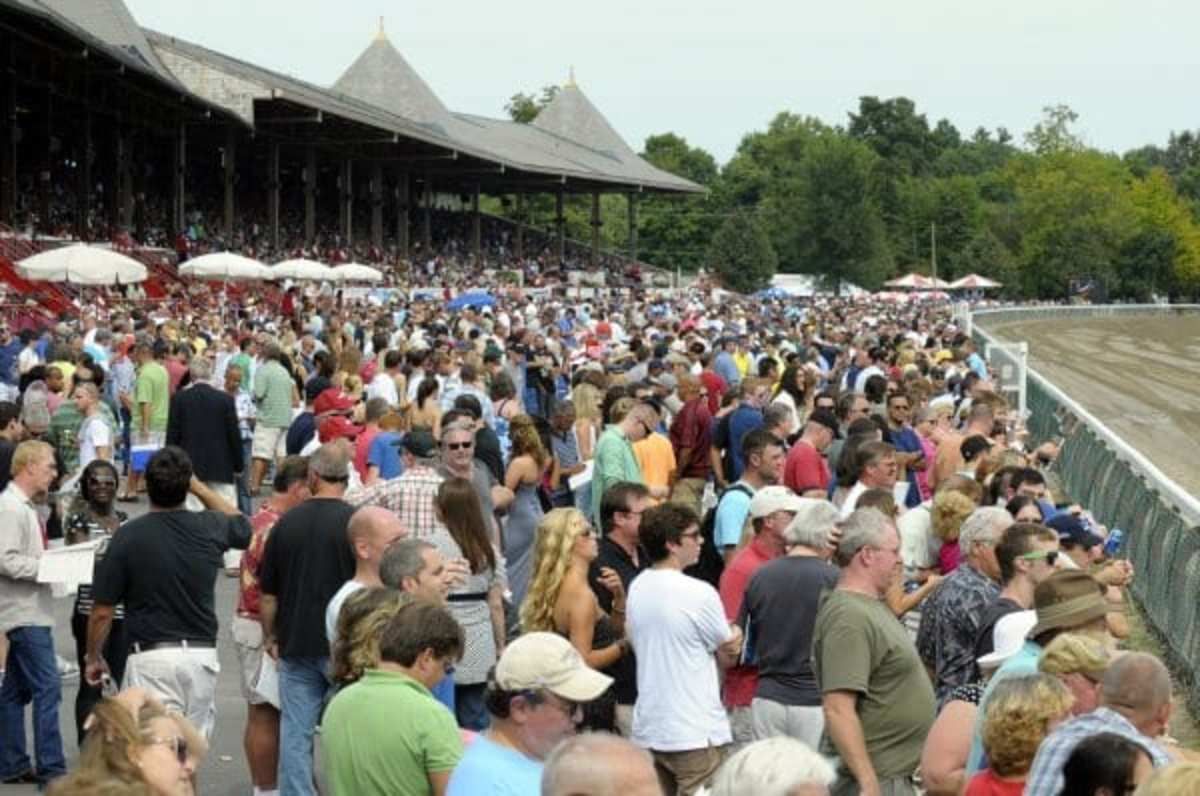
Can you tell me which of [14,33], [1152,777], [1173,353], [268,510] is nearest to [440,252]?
[1173,353]

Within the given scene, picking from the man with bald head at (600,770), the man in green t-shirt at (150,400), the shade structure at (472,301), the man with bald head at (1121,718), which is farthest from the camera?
the shade structure at (472,301)

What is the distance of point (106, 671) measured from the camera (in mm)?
9805

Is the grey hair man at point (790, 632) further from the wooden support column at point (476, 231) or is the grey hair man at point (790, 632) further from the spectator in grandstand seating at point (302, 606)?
the wooden support column at point (476, 231)

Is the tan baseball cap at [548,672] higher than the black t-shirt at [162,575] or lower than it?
higher

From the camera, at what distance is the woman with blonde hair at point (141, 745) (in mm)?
5375

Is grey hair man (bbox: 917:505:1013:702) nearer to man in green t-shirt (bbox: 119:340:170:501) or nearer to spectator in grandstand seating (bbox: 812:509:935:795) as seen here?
spectator in grandstand seating (bbox: 812:509:935:795)

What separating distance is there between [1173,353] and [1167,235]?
236 feet

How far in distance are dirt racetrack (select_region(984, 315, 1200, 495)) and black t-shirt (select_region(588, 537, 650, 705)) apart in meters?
18.9

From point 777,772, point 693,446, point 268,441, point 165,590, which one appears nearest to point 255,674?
point 165,590

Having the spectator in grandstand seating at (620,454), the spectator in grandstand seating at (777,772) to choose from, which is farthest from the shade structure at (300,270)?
the spectator in grandstand seating at (777,772)

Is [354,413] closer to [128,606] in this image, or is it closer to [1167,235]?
[128,606]

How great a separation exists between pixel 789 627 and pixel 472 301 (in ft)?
135

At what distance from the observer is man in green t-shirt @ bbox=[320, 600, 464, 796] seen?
21.2 ft

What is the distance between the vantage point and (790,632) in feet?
28.2
